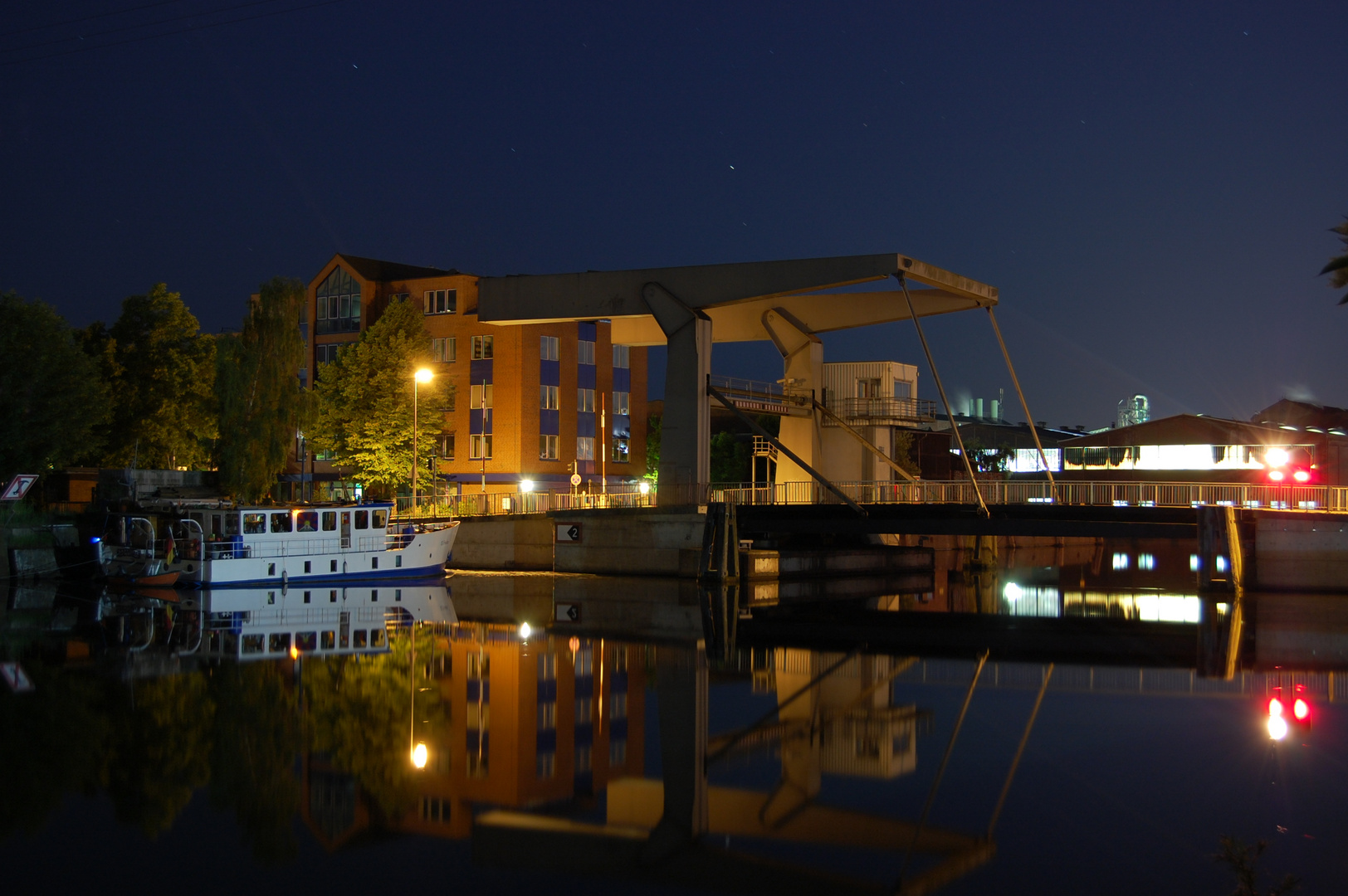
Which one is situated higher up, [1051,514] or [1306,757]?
A: [1051,514]

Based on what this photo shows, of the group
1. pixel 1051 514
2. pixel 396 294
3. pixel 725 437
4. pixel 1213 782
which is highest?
pixel 396 294

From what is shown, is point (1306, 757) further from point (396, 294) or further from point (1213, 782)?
point (396, 294)

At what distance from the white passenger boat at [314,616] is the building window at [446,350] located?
79.1ft

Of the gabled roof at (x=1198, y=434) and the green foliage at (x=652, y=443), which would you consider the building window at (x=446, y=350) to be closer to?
the green foliage at (x=652, y=443)

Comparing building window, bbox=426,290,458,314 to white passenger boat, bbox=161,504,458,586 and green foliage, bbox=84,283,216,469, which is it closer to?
green foliage, bbox=84,283,216,469

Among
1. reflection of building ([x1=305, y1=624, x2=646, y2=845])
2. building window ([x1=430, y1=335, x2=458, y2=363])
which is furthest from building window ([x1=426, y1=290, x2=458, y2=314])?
reflection of building ([x1=305, y1=624, x2=646, y2=845])

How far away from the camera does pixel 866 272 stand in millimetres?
37781

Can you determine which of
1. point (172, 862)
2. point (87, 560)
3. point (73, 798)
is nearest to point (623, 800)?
point (172, 862)

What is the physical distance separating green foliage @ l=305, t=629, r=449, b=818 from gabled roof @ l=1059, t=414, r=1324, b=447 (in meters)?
70.7

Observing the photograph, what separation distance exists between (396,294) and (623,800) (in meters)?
55.2

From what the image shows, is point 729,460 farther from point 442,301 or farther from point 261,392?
point 261,392

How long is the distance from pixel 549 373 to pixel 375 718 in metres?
47.6

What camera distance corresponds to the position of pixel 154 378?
5550cm

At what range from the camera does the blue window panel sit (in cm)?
6334
